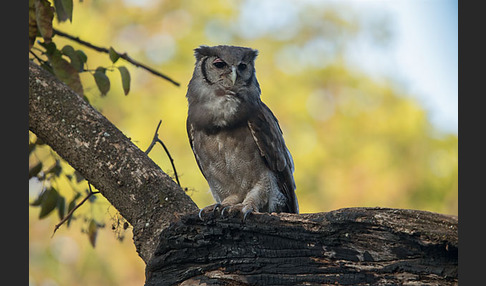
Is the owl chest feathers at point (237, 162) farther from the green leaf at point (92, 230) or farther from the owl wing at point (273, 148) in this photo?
the green leaf at point (92, 230)

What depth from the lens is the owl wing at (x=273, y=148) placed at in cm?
404

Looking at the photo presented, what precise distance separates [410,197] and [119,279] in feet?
17.5

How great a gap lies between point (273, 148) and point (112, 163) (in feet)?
4.69

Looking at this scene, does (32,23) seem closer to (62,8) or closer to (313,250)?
(62,8)

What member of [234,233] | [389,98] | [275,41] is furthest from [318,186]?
[234,233]

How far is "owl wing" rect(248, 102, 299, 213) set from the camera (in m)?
4.04

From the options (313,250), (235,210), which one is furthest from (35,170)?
(313,250)

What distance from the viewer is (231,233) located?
2615mm

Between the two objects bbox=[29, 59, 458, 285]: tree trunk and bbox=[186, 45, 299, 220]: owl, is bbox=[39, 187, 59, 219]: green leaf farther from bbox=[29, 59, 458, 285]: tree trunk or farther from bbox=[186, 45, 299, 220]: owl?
bbox=[186, 45, 299, 220]: owl

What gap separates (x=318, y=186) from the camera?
33.1 ft

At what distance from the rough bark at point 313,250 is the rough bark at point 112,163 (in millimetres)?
302

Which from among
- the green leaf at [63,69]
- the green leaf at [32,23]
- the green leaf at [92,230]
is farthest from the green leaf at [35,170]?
the green leaf at [32,23]

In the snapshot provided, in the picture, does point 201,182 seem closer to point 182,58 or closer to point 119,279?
point 119,279

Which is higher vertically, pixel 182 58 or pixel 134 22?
pixel 134 22
